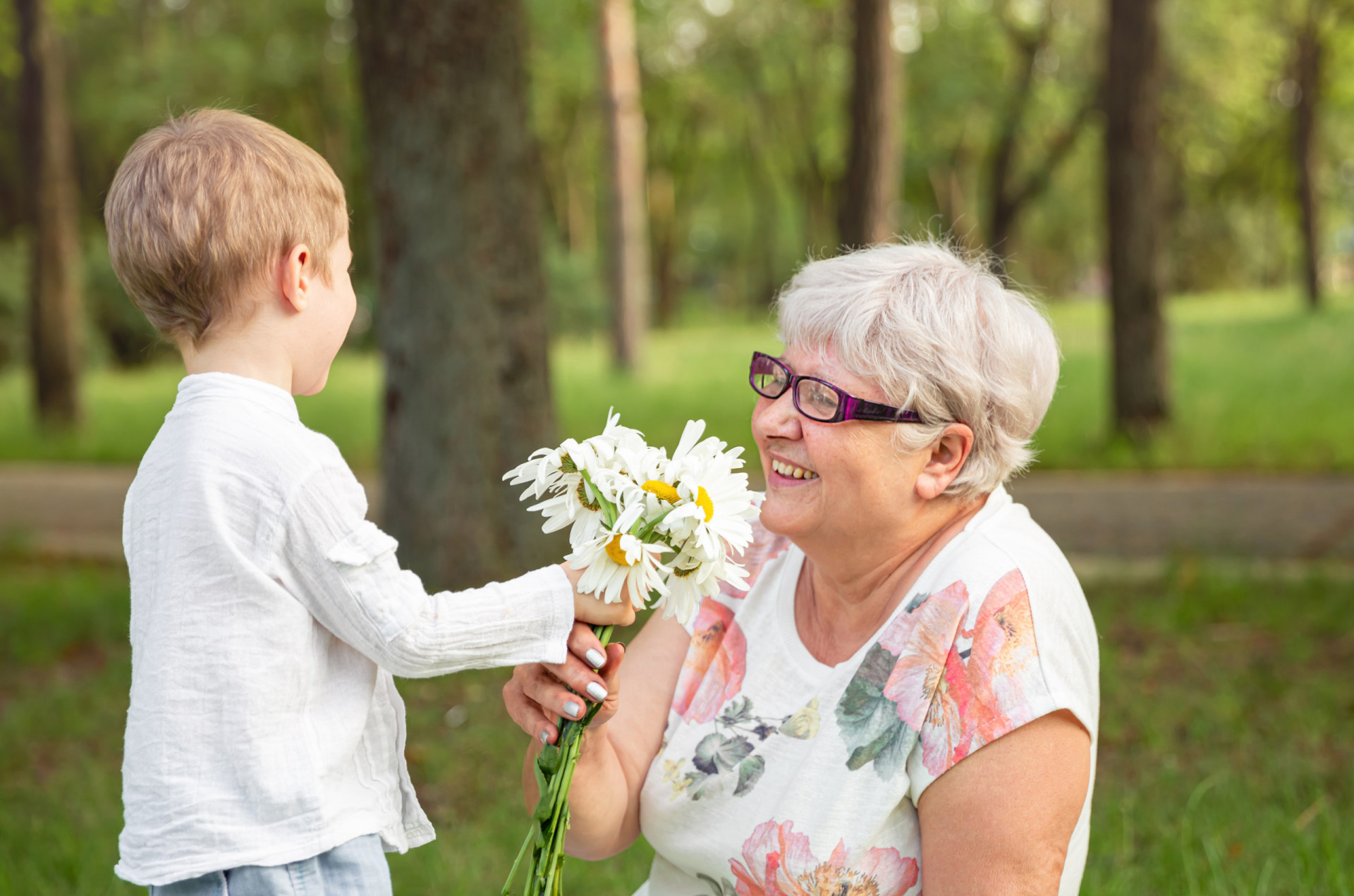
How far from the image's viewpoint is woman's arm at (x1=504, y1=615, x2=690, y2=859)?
194 cm

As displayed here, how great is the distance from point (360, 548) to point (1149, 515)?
6961 mm

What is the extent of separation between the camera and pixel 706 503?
171 centimetres

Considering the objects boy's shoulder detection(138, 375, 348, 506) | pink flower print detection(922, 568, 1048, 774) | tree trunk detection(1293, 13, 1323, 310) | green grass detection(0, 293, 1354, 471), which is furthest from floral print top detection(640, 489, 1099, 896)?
tree trunk detection(1293, 13, 1323, 310)

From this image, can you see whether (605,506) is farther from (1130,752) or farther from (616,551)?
(1130,752)

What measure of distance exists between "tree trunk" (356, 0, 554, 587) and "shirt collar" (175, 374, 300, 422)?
3588 millimetres

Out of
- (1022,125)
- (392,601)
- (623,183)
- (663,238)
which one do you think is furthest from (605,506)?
(663,238)

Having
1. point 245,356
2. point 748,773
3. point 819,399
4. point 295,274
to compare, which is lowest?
point 748,773

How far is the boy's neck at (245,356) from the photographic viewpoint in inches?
73.2

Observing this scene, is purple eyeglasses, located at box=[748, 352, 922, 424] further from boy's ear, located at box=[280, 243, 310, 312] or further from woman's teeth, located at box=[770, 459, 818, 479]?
boy's ear, located at box=[280, 243, 310, 312]

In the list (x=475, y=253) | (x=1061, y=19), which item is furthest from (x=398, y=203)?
(x=1061, y=19)

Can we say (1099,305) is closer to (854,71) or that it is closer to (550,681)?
(854,71)

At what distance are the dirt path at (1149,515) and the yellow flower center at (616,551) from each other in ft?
18.9

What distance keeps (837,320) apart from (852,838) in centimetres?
84

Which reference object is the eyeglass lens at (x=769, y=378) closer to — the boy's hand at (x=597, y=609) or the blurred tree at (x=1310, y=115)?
the boy's hand at (x=597, y=609)
